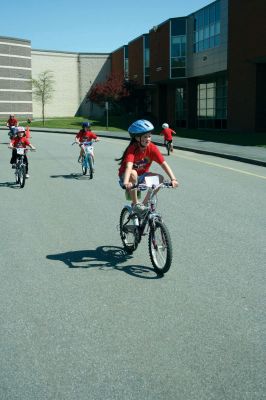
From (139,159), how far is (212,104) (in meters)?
40.9

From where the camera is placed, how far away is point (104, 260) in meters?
6.54

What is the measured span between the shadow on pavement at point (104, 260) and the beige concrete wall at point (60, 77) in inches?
3310

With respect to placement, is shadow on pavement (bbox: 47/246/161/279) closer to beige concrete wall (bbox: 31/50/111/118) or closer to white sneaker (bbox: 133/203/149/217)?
white sneaker (bbox: 133/203/149/217)

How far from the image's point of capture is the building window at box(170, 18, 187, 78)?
159 feet

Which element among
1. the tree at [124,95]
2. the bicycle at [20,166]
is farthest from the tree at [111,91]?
the bicycle at [20,166]

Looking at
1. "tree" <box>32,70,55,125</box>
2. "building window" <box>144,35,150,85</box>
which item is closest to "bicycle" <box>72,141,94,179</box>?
"building window" <box>144,35,150,85</box>

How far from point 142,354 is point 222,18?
3966cm

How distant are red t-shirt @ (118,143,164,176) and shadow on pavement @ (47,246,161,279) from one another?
44.5 inches

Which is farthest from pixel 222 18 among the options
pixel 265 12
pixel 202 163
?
pixel 202 163

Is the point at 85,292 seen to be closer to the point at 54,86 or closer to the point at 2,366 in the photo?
the point at 2,366

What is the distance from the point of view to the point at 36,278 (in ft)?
19.2

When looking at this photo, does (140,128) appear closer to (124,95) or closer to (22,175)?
(22,175)

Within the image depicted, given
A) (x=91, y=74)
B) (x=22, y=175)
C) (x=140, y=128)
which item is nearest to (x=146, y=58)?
(x=91, y=74)

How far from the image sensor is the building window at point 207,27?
1619 inches
